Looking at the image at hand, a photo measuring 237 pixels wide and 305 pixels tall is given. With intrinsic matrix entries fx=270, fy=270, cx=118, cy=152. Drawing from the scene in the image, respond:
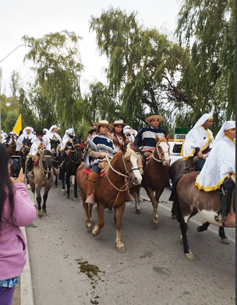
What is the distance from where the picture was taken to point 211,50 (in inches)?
463

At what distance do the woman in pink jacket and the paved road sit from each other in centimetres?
187

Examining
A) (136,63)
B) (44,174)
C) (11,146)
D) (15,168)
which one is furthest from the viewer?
(136,63)

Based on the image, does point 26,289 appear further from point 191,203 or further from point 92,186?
point 191,203

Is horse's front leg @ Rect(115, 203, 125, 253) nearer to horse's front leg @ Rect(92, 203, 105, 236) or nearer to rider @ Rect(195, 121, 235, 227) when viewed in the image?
horse's front leg @ Rect(92, 203, 105, 236)

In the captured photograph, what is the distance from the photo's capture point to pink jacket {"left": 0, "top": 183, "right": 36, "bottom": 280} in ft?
6.76

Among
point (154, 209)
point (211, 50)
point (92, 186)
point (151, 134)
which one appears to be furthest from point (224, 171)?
point (211, 50)

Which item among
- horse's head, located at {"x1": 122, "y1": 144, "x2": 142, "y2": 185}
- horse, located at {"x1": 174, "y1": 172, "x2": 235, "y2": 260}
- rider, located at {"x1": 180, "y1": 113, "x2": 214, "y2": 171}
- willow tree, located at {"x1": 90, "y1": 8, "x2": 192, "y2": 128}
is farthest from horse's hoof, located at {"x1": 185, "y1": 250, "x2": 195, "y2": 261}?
willow tree, located at {"x1": 90, "y1": 8, "x2": 192, "y2": 128}

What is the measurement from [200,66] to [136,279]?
426 inches

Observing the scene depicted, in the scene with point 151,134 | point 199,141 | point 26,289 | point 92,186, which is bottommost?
point 26,289

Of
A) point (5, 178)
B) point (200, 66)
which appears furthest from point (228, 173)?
point (200, 66)

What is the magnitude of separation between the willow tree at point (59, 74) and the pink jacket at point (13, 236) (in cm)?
2020

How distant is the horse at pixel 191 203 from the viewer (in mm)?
4426

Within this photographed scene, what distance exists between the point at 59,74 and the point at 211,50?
1473 centimetres

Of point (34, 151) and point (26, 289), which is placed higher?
point (34, 151)
